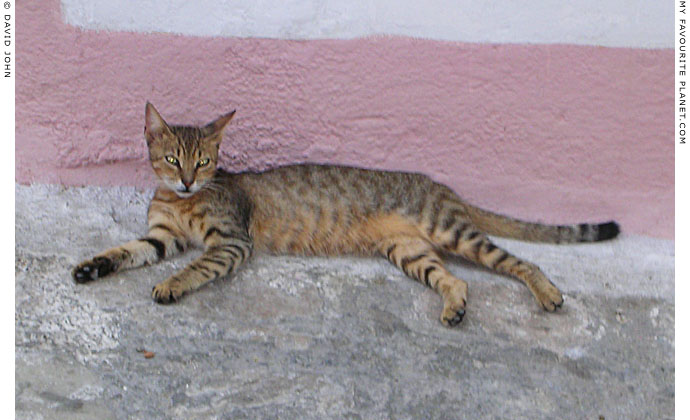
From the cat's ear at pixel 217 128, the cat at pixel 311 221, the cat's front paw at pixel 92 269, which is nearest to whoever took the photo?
the cat's front paw at pixel 92 269

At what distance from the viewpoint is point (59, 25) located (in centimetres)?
420

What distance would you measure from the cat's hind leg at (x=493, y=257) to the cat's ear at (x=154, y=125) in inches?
66.6

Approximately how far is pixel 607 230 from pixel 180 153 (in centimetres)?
263

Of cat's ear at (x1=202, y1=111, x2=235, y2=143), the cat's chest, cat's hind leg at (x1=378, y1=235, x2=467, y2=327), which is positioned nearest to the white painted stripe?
cat's ear at (x1=202, y1=111, x2=235, y2=143)

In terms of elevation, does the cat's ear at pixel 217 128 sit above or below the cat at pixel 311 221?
above

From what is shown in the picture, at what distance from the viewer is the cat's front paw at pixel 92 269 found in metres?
3.48

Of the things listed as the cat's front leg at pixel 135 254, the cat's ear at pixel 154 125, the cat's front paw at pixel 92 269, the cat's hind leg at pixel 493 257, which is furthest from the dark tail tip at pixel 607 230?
the cat's front paw at pixel 92 269

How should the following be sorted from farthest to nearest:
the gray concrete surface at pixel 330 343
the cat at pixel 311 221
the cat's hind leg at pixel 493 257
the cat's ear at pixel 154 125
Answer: the cat's ear at pixel 154 125
the cat at pixel 311 221
the cat's hind leg at pixel 493 257
the gray concrete surface at pixel 330 343

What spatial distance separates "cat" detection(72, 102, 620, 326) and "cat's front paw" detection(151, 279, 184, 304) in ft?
0.42

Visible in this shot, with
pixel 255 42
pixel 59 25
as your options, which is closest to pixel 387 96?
pixel 255 42

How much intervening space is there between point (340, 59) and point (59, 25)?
174 centimetres

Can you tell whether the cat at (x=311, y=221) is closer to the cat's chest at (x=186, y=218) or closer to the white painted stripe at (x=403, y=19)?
the cat's chest at (x=186, y=218)

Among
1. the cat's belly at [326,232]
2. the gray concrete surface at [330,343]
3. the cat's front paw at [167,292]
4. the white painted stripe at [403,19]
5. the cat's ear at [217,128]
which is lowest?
the gray concrete surface at [330,343]

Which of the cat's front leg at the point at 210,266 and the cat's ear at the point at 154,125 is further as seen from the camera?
the cat's ear at the point at 154,125
